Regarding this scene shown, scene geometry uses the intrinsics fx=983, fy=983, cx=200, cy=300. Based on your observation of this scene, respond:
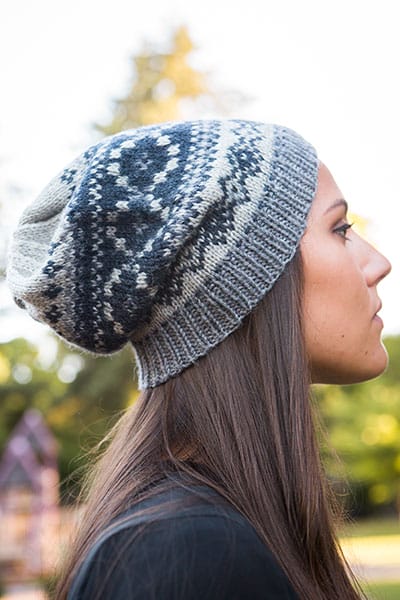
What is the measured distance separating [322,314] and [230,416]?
0.37 metres

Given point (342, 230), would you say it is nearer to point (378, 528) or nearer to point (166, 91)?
point (166, 91)

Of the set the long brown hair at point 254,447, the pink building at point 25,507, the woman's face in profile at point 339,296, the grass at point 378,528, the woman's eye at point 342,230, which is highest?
the woman's eye at point 342,230

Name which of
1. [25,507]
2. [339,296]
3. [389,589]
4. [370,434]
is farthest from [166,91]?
[339,296]

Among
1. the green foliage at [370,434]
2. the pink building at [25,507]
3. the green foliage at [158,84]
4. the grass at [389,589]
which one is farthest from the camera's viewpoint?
the green foliage at [370,434]

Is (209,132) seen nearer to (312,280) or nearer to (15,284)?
(312,280)

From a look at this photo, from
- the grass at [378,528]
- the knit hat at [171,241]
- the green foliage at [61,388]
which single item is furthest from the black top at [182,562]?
the green foliage at [61,388]

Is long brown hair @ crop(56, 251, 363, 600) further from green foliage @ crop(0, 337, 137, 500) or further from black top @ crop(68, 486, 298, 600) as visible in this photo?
green foliage @ crop(0, 337, 137, 500)

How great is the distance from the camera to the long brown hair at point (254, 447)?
7.16 ft

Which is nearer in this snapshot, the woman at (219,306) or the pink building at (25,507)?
the woman at (219,306)

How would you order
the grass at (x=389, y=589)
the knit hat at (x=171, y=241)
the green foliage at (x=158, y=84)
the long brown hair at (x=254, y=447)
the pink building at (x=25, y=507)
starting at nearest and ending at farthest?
1. the long brown hair at (x=254, y=447)
2. the knit hat at (x=171, y=241)
3. the grass at (x=389, y=589)
4. the pink building at (x=25, y=507)
5. the green foliage at (x=158, y=84)

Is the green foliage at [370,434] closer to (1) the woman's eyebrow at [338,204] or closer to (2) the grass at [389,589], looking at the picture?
(2) the grass at [389,589]

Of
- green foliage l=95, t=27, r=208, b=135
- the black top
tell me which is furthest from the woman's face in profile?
green foliage l=95, t=27, r=208, b=135

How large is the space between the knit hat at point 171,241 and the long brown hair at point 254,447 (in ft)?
0.20

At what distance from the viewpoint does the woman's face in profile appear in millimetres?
2480
